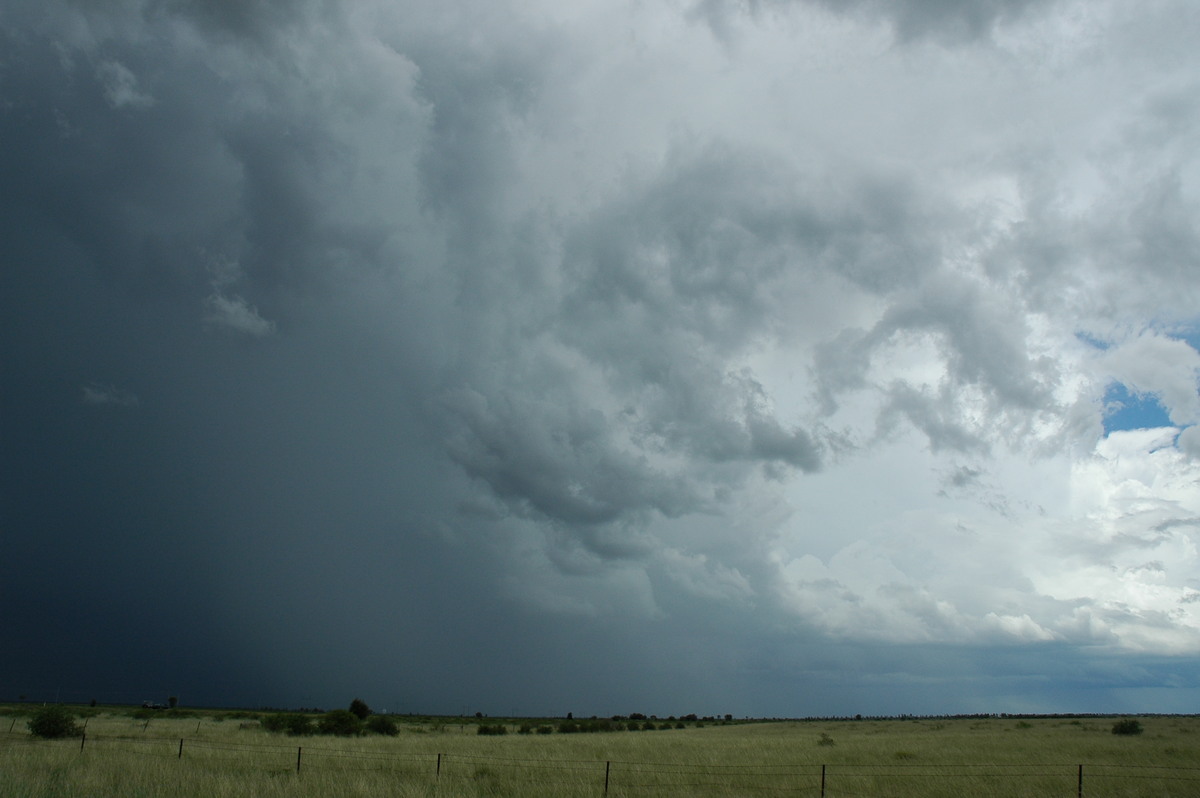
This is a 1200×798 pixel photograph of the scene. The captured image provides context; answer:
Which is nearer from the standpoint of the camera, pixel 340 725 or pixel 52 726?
pixel 52 726

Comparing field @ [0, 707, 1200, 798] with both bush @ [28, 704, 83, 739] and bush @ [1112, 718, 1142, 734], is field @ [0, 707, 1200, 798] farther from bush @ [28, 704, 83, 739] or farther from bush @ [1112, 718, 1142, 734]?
bush @ [1112, 718, 1142, 734]

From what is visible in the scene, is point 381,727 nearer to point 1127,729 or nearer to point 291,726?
point 291,726

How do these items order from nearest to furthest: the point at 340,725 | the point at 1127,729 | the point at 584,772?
the point at 584,772
the point at 340,725
the point at 1127,729

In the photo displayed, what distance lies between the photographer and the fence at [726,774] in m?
26.9

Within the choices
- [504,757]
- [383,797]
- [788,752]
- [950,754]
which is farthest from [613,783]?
[950,754]

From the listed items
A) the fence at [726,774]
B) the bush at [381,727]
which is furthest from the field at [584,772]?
the bush at [381,727]

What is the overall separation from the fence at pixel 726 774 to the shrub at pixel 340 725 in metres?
24.4

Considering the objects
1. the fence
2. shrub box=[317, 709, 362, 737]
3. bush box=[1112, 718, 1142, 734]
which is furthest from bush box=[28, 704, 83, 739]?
bush box=[1112, 718, 1142, 734]

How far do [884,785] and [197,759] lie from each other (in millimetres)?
30748

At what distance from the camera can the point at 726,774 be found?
105 feet

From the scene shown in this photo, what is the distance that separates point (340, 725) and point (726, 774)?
144 ft

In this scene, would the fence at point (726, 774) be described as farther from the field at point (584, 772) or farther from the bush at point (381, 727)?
the bush at point (381, 727)

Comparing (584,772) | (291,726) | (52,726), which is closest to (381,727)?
(291,726)

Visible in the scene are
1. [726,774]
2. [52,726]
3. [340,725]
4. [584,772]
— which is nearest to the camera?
[584,772]
